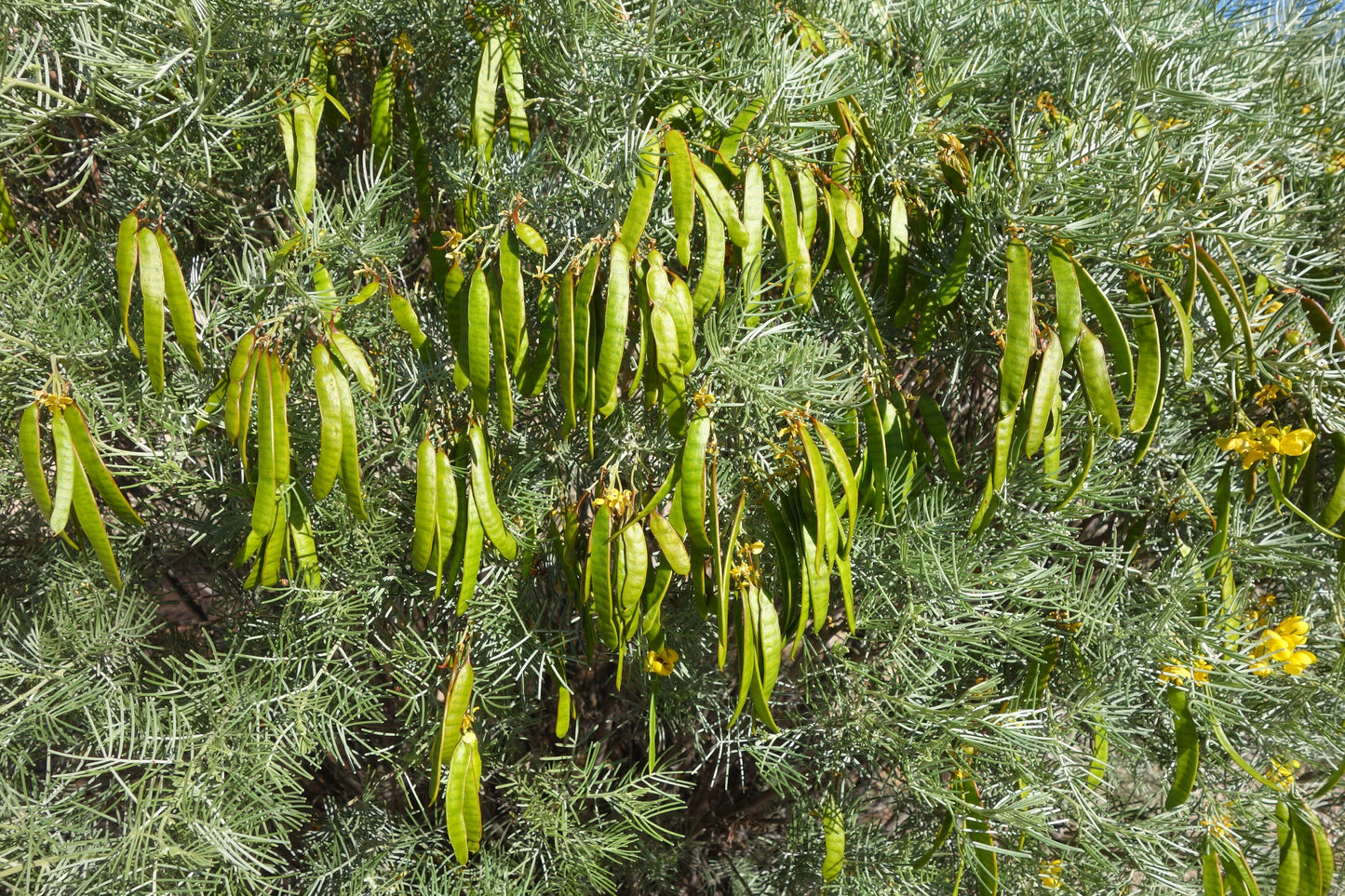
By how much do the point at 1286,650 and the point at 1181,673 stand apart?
19 centimetres

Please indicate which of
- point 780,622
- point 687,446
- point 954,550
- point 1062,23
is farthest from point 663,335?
point 1062,23

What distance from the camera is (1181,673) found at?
1.20 meters

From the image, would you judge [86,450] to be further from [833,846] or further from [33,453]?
[833,846]

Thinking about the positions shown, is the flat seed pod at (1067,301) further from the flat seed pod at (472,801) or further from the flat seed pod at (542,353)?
the flat seed pod at (472,801)

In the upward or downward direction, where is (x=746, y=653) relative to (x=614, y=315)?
downward

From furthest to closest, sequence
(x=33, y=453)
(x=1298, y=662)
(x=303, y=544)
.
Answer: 1. (x=1298, y=662)
2. (x=303, y=544)
3. (x=33, y=453)

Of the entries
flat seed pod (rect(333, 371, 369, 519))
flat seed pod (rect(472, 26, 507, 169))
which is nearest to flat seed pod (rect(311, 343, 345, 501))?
flat seed pod (rect(333, 371, 369, 519))

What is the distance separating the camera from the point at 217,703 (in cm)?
125

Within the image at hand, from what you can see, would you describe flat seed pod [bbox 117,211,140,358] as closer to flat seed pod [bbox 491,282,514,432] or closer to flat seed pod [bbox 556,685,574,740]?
flat seed pod [bbox 491,282,514,432]

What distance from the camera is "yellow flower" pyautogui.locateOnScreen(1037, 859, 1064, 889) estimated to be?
1.38m

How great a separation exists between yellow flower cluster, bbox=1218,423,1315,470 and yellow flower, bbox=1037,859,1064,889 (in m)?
0.71

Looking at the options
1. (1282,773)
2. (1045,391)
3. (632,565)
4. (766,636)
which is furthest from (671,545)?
(1282,773)

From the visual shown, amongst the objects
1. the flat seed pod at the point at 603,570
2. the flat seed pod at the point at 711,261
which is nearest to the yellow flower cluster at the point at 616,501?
the flat seed pod at the point at 603,570

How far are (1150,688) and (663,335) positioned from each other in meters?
0.97
